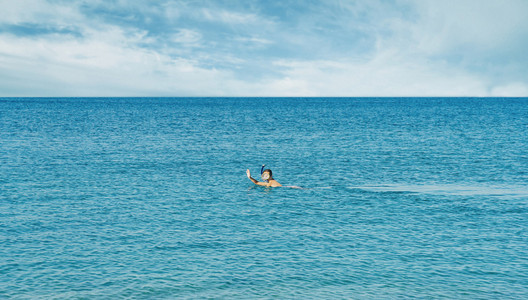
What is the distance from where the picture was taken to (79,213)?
37031 mm

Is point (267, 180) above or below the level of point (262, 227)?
above

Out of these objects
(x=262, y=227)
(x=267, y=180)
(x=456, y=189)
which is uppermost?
(x=267, y=180)

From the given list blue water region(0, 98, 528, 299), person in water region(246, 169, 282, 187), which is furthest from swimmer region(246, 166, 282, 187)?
blue water region(0, 98, 528, 299)

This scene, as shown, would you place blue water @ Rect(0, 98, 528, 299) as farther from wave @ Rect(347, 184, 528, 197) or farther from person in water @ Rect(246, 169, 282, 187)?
person in water @ Rect(246, 169, 282, 187)

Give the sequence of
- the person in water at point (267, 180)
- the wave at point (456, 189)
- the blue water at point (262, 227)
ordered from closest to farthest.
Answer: the blue water at point (262, 227) → the wave at point (456, 189) → the person in water at point (267, 180)

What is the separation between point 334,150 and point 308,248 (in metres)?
47.0

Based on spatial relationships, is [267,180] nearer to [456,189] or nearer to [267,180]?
[267,180]

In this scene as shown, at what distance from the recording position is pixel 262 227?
3394 cm

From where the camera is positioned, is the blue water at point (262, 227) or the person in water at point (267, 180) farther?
the person in water at point (267, 180)

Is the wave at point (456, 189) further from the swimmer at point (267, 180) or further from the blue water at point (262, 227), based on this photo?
the swimmer at point (267, 180)

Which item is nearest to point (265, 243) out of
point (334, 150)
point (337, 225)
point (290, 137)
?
point (337, 225)

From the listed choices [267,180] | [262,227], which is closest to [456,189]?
[267,180]

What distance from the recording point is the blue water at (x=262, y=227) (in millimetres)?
24281

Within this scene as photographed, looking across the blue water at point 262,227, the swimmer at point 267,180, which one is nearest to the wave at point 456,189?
the blue water at point 262,227
